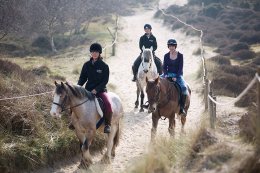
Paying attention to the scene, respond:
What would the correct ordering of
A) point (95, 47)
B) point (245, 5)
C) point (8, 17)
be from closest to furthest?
point (95, 47) → point (8, 17) → point (245, 5)

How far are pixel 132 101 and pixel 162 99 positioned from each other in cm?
578

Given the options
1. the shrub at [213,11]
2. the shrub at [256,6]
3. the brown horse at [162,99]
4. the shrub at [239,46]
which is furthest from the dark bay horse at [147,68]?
the shrub at [213,11]

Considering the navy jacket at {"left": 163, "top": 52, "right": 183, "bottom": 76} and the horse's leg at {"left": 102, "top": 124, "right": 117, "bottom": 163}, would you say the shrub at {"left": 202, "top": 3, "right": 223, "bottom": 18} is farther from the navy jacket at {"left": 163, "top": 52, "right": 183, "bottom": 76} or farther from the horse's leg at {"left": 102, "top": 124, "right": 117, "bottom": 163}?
the horse's leg at {"left": 102, "top": 124, "right": 117, "bottom": 163}

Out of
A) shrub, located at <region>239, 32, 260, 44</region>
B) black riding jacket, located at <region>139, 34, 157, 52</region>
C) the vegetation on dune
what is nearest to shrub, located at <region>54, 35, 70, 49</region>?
the vegetation on dune

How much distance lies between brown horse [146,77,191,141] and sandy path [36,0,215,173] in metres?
0.45

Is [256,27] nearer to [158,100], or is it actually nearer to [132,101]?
[132,101]

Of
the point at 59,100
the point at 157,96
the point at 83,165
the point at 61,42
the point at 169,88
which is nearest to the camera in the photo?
the point at 59,100

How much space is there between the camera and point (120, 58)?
23.2m

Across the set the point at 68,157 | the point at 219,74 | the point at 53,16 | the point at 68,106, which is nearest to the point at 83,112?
the point at 68,106

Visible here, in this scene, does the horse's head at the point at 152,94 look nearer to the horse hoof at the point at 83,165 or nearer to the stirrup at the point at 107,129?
the stirrup at the point at 107,129

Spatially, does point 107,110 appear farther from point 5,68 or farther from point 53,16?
point 53,16

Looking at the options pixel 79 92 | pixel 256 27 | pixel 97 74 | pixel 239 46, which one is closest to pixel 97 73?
pixel 97 74

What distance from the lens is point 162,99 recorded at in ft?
27.6

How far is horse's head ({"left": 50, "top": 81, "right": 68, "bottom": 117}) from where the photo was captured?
6.72m
